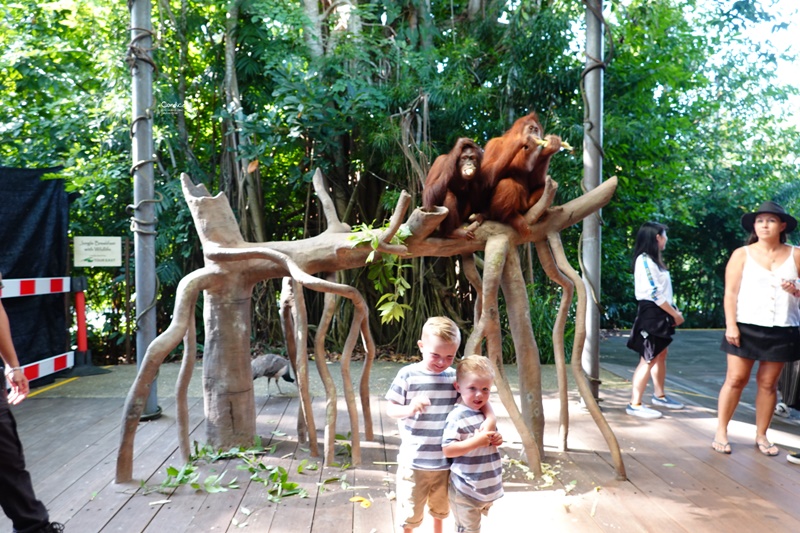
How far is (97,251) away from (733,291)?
5593mm

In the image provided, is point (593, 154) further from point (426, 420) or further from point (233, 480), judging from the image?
point (233, 480)

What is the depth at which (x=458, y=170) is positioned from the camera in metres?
2.98

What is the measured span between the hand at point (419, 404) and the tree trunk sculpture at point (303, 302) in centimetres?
107

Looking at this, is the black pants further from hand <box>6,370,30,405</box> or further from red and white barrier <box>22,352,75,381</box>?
red and white barrier <box>22,352,75,381</box>

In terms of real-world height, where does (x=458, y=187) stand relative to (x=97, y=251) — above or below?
above

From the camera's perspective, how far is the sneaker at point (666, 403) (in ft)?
14.3

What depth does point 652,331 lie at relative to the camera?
425cm

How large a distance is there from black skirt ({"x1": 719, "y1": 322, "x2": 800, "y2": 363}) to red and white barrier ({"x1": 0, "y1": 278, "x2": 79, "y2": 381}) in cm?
513

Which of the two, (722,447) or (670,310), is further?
(670,310)

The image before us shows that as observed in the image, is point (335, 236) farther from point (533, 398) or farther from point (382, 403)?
point (382, 403)

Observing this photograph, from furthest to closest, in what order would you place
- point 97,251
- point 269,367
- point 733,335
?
point 97,251, point 269,367, point 733,335

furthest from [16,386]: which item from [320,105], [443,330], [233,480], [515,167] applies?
[320,105]

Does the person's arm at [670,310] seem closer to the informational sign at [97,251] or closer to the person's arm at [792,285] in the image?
the person's arm at [792,285]

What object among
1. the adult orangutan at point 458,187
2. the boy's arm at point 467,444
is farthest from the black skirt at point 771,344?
the boy's arm at point 467,444
